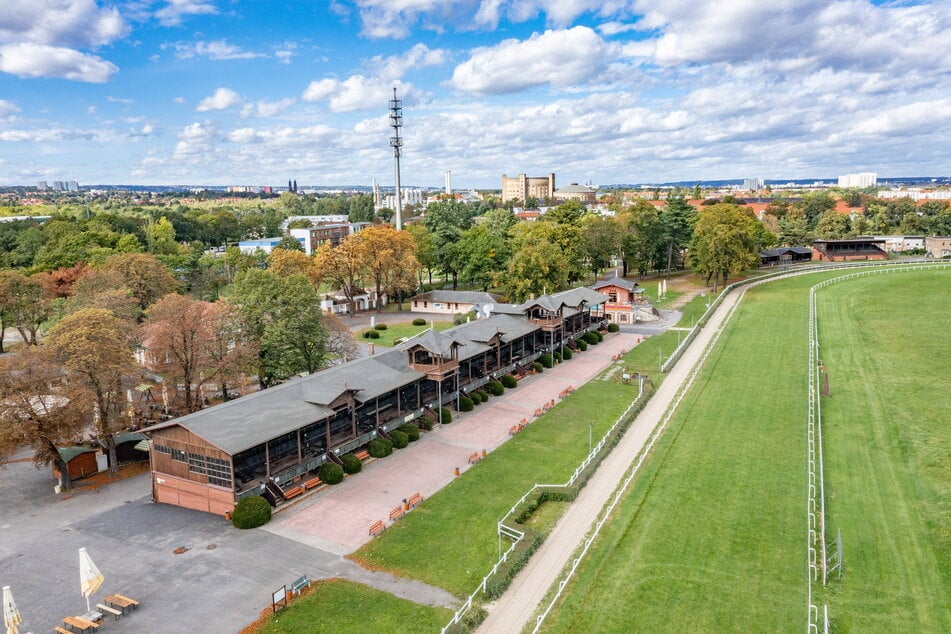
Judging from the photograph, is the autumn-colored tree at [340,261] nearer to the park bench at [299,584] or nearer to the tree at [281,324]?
the tree at [281,324]

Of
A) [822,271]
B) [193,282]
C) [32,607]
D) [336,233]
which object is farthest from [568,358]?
[336,233]

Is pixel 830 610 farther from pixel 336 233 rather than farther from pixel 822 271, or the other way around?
pixel 336 233

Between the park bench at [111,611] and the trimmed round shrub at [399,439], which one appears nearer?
the park bench at [111,611]

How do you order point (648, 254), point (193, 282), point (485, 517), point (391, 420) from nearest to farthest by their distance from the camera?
point (485, 517) < point (391, 420) < point (193, 282) < point (648, 254)

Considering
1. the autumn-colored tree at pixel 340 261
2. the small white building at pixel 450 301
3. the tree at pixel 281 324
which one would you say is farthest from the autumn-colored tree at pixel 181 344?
the small white building at pixel 450 301

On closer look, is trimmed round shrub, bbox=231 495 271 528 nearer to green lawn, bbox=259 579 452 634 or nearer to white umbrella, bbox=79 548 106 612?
green lawn, bbox=259 579 452 634

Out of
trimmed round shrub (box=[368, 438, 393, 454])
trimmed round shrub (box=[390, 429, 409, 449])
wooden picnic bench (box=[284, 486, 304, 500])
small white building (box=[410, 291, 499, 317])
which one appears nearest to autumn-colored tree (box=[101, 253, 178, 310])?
small white building (box=[410, 291, 499, 317])
